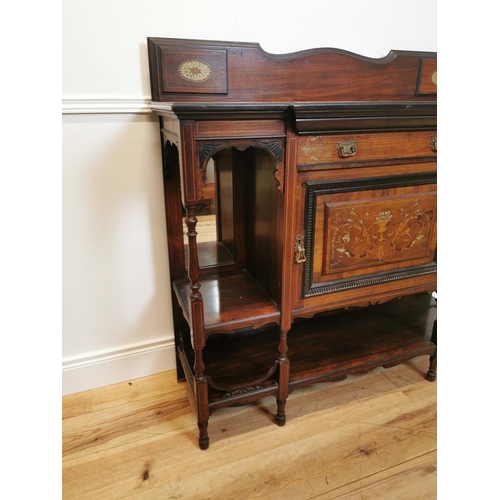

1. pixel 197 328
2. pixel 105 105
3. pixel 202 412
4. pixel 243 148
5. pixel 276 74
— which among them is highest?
pixel 276 74

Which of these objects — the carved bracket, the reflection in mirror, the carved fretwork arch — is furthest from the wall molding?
the carved fretwork arch

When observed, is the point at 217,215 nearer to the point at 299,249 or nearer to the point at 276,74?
the point at 299,249

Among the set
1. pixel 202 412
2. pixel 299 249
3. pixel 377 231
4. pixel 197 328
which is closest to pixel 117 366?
pixel 202 412

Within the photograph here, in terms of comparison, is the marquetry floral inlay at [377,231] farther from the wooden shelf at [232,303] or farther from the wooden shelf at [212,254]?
the wooden shelf at [212,254]

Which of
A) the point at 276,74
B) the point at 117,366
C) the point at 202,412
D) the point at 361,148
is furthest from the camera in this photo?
the point at 117,366

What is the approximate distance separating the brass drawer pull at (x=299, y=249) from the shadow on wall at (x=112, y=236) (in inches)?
24.1

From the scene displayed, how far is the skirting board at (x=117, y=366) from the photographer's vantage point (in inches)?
64.8

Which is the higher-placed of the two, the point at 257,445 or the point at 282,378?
the point at 282,378

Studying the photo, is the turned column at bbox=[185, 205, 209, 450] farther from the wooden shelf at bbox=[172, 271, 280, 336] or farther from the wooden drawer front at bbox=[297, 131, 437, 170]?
the wooden drawer front at bbox=[297, 131, 437, 170]

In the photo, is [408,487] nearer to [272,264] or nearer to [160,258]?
[272,264]

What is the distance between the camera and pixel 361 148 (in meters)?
1.26

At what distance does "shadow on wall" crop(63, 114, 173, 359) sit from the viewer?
4.66 ft

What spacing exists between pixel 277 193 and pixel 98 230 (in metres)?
0.74

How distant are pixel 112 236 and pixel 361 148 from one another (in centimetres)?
101
